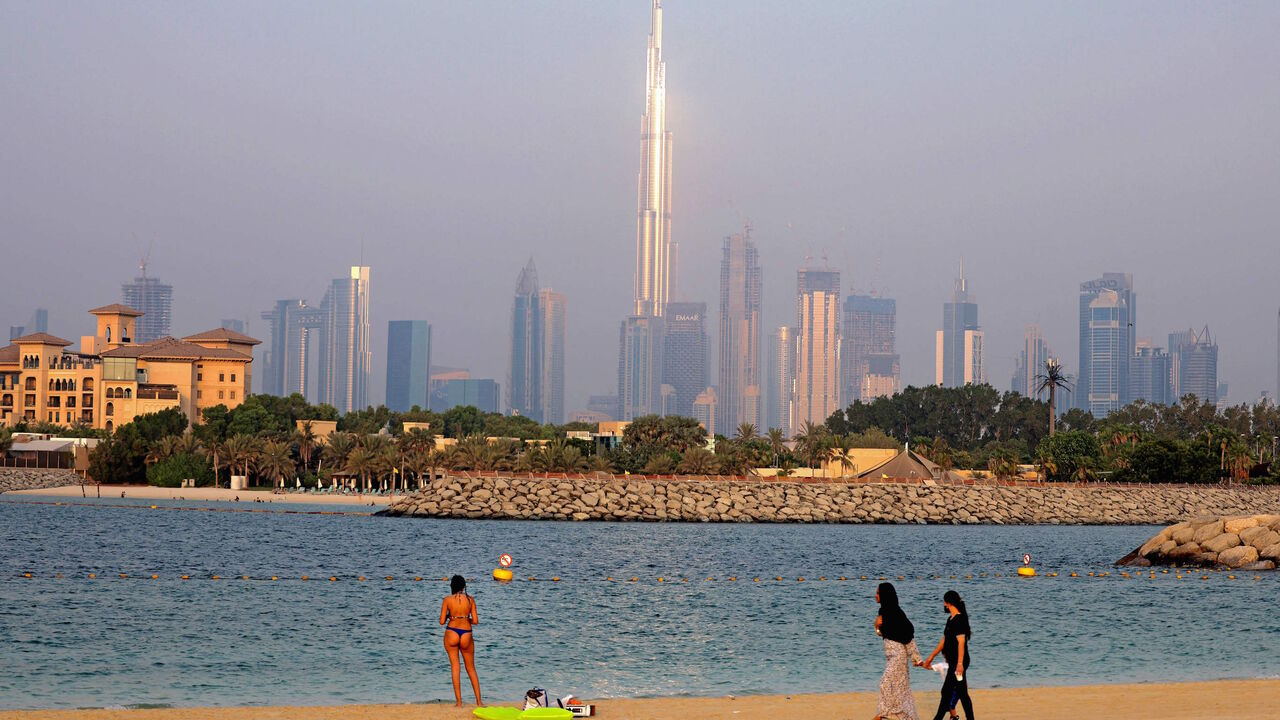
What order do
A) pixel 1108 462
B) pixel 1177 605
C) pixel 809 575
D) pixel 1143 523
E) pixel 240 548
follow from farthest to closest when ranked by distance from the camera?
pixel 1108 462 → pixel 1143 523 → pixel 240 548 → pixel 809 575 → pixel 1177 605

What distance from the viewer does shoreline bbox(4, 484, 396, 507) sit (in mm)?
125500

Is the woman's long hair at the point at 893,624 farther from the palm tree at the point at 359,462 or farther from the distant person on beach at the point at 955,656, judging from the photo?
the palm tree at the point at 359,462

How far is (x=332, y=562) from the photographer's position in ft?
190

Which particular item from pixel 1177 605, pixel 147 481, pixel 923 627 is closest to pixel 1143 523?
pixel 1177 605

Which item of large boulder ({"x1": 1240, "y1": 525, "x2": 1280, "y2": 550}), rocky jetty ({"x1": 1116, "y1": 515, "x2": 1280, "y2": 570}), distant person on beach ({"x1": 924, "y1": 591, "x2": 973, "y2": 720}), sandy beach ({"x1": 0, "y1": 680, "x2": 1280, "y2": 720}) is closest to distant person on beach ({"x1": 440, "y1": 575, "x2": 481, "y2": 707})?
sandy beach ({"x1": 0, "y1": 680, "x2": 1280, "y2": 720})

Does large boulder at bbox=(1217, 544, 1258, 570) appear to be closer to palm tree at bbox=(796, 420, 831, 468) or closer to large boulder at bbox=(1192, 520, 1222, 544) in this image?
large boulder at bbox=(1192, 520, 1222, 544)

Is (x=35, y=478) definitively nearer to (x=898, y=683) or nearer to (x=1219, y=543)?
(x=1219, y=543)

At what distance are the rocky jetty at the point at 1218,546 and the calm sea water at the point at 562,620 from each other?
274 centimetres

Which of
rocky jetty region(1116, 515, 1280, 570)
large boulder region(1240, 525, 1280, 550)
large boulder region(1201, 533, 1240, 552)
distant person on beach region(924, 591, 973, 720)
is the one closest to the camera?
distant person on beach region(924, 591, 973, 720)

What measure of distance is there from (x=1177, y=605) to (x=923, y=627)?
1084 cm

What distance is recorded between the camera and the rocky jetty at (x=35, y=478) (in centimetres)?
14205

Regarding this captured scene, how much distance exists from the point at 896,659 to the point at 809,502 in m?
85.9

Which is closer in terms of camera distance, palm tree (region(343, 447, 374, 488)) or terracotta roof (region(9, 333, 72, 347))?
palm tree (region(343, 447, 374, 488))

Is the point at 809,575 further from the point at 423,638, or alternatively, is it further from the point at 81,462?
the point at 81,462
